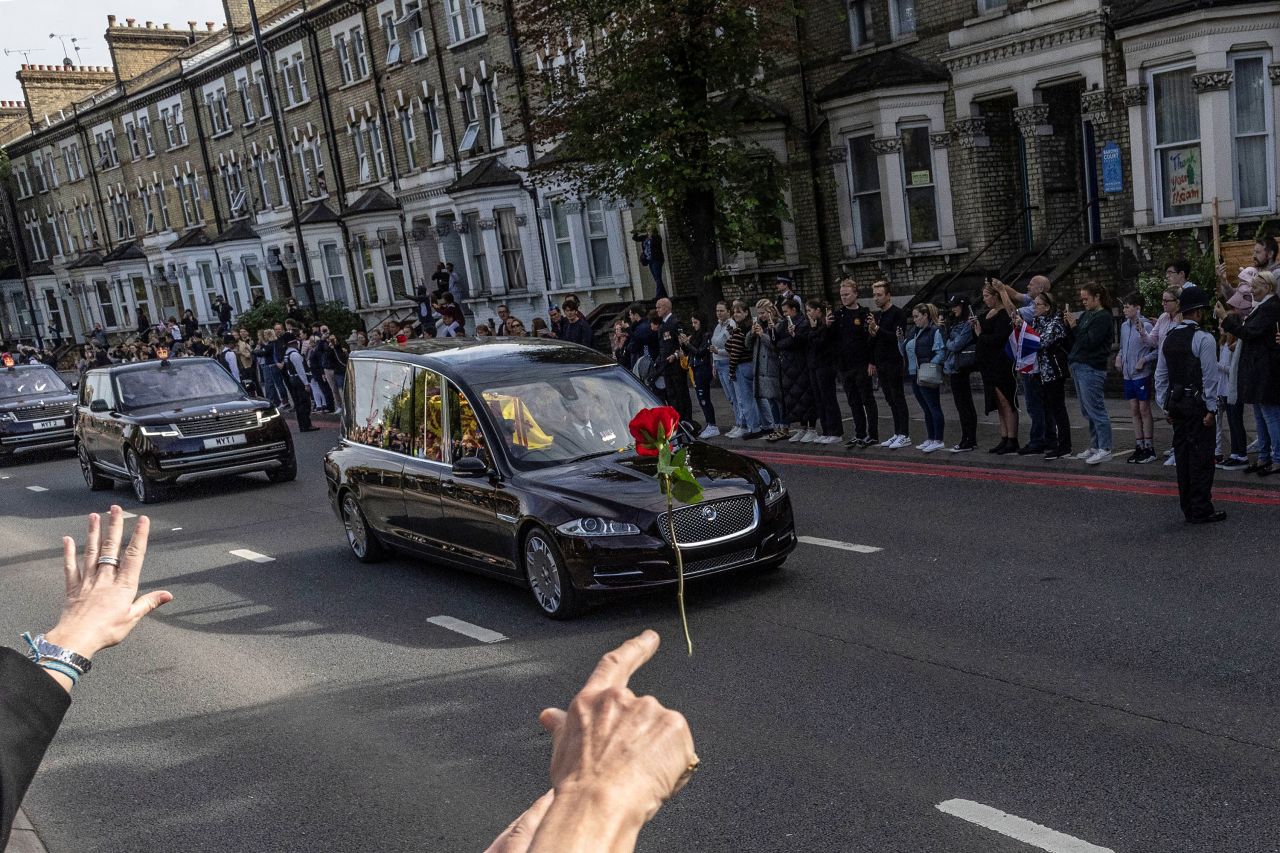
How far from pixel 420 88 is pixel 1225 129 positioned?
25087 millimetres

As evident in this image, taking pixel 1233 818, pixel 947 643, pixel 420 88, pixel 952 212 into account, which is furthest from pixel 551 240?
pixel 1233 818

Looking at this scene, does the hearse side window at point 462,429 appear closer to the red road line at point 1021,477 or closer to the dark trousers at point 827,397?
the red road line at point 1021,477

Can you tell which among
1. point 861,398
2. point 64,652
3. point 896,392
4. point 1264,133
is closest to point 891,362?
point 896,392

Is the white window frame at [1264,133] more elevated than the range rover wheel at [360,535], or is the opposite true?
the white window frame at [1264,133]

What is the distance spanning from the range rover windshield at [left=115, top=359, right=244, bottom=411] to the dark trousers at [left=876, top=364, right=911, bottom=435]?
9.28 meters

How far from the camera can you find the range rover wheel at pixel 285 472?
679 inches

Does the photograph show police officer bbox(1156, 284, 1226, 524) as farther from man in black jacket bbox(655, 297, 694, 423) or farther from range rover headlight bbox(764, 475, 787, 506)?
man in black jacket bbox(655, 297, 694, 423)

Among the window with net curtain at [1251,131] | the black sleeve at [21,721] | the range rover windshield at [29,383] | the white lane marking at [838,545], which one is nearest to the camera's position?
the black sleeve at [21,721]

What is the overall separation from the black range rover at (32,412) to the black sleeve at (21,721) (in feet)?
73.5

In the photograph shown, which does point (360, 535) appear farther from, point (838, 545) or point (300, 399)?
point (300, 399)

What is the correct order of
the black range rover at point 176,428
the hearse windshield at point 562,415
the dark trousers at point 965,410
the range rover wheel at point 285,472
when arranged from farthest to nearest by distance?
the range rover wheel at point 285,472, the black range rover at point 176,428, the dark trousers at point 965,410, the hearse windshield at point 562,415

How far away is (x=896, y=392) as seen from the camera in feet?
48.1

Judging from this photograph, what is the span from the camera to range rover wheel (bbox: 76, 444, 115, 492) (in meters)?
18.7

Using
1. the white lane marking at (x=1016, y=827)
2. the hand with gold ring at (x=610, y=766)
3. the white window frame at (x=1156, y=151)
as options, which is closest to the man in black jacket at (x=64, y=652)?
the hand with gold ring at (x=610, y=766)
